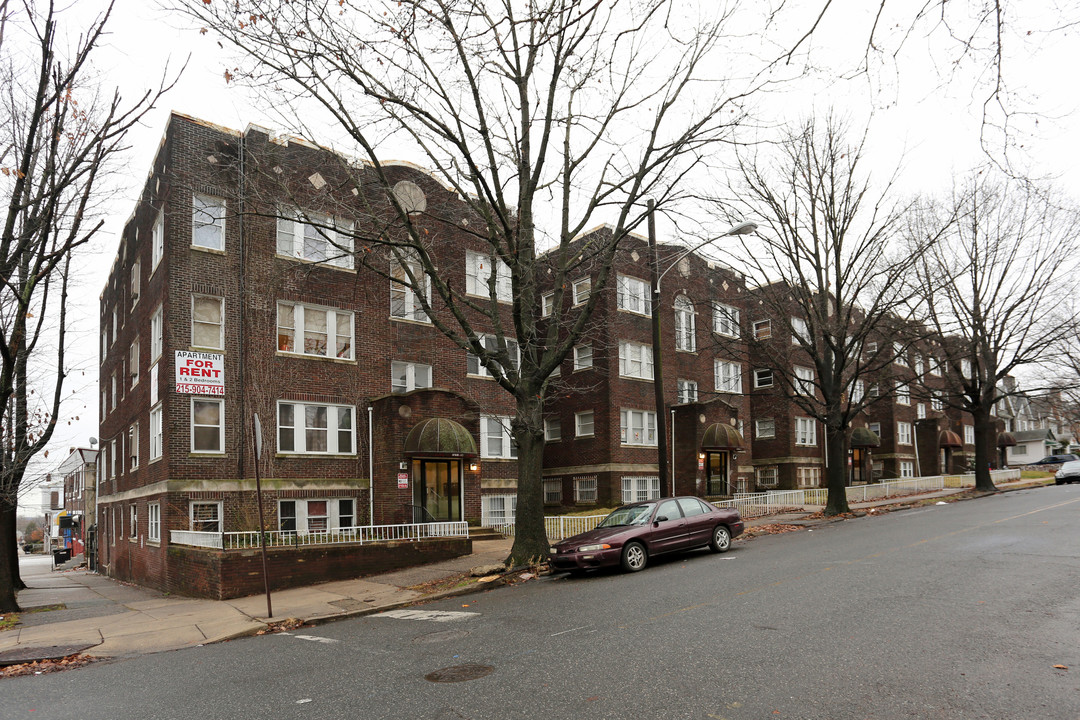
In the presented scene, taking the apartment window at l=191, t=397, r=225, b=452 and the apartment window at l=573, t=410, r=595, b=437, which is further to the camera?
the apartment window at l=573, t=410, r=595, b=437

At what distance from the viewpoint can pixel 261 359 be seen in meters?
21.2

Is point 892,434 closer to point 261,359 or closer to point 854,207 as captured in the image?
point 854,207

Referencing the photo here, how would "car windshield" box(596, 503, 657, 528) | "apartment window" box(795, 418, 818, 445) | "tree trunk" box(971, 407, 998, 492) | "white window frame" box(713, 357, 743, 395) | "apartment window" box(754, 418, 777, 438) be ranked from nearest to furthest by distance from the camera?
"car windshield" box(596, 503, 657, 528)
"tree trunk" box(971, 407, 998, 492)
"white window frame" box(713, 357, 743, 395)
"apartment window" box(795, 418, 818, 445)
"apartment window" box(754, 418, 777, 438)

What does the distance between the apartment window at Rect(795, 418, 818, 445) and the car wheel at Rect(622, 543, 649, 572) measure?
28236 millimetres

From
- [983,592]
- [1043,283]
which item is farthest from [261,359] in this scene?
[1043,283]

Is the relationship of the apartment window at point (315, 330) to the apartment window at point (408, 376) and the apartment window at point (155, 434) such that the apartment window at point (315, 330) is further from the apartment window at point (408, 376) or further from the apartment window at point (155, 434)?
the apartment window at point (155, 434)

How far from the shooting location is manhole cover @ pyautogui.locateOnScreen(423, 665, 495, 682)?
7.14 m

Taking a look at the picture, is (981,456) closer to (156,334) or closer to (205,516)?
(205,516)

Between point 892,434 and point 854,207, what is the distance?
1151 inches

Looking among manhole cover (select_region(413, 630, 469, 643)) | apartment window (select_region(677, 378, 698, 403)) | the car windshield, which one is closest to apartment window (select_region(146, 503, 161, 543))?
the car windshield

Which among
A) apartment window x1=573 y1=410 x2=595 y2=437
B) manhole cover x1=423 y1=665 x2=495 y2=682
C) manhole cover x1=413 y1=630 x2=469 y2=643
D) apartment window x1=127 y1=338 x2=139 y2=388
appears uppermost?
apartment window x1=127 y1=338 x2=139 y2=388

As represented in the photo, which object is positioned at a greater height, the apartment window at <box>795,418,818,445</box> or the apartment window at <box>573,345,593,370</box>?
the apartment window at <box>573,345,593,370</box>

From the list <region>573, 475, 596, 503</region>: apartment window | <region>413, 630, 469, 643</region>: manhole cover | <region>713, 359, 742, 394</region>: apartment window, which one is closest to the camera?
<region>413, 630, 469, 643</region>: manhole cover

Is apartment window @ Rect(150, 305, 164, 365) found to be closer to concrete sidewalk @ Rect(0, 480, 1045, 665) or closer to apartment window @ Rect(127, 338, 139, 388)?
apartment window @ Rect(127, 338, 139, 388)
